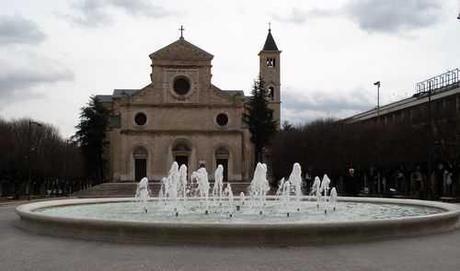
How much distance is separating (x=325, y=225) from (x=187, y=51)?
55.1 m

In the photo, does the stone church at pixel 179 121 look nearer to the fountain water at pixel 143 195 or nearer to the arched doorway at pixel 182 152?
the arched doorway at pixel 182 152

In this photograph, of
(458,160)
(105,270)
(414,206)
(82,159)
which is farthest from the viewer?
(82,159)

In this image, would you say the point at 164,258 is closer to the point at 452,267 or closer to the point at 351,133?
the point at 452,267

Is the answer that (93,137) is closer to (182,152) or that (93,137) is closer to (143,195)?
(182,152)

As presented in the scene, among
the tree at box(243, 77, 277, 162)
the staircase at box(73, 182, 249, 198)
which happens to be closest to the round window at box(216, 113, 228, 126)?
Result: the tree at box(243, 77, 277, 162)

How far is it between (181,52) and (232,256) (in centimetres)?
5614

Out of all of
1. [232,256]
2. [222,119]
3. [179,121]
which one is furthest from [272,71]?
[232,256]

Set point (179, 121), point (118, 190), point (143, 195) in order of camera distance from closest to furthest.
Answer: point (143, 195) < point (118, 190) < point (179, 121)

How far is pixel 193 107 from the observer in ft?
214

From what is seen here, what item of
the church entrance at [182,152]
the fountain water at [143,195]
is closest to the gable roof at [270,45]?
the church entrance at [182,152]

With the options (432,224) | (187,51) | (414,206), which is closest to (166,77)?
(187,51)

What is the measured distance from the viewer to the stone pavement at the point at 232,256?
32.7 feet

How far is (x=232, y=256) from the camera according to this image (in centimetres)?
1078

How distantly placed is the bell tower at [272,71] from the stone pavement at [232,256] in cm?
6899
